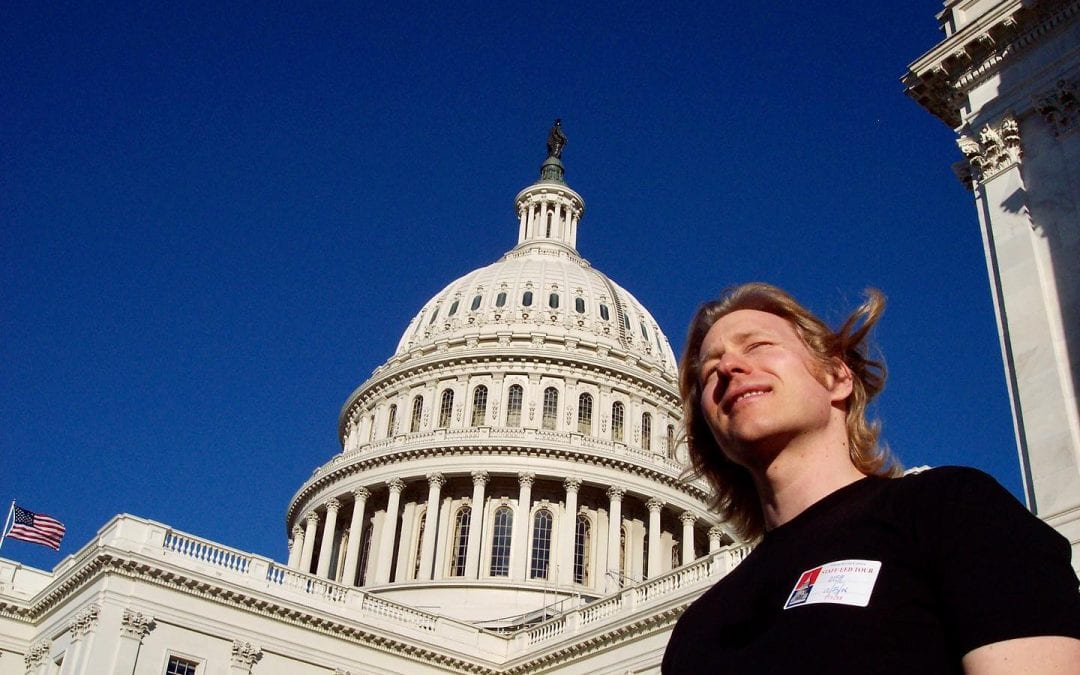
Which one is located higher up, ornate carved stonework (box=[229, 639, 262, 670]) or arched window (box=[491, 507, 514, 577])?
arched window (box=[491, 507, 514, 577])

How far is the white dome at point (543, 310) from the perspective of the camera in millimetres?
73125

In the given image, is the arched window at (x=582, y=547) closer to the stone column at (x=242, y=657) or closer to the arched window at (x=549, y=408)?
the arched window at (x=549, y=408)

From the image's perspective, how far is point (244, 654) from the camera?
3728 centimetres

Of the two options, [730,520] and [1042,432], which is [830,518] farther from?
[1042,432]

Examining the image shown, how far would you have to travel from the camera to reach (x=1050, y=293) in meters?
17.4

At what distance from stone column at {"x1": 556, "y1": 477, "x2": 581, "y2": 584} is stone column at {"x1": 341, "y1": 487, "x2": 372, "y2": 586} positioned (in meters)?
11.9

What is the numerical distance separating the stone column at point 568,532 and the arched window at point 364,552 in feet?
38.5

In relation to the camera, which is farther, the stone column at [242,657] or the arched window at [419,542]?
the arched window at [419,542]

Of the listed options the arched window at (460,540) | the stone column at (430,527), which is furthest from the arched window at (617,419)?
the stone column at (430,527)

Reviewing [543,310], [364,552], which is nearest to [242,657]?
[364,552]

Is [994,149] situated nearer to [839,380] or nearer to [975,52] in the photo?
[975,52]

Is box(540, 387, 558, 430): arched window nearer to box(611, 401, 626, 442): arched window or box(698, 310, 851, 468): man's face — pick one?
box(611, 401, 626, 442): arched window

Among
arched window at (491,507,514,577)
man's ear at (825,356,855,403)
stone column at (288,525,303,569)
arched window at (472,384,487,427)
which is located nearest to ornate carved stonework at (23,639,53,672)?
arched window at (491,507,514,577)

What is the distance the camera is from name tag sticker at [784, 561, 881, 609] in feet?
7.66
